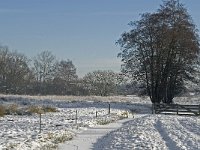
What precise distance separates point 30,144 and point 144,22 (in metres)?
42.0

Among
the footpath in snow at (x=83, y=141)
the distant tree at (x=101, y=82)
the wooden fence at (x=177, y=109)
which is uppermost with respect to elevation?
the distant tree at (x=101, y=82)

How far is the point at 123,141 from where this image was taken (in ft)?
65.8

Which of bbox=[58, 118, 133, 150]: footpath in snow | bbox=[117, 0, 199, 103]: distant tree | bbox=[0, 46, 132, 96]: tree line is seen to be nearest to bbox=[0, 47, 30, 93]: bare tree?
bbox=[0, 46, 132, 96]: tree line

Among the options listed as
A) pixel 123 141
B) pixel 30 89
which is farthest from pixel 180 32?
pixel 30 89

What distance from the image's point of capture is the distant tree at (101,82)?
122m

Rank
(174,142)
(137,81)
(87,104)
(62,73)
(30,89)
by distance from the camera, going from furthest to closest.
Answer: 1. (62,73)
2. (30,89)
3. (137,81)
4. (87,104)
5. (174,142)

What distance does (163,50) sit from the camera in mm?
58312

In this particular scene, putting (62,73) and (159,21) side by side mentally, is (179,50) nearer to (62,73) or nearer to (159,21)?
(159,21)

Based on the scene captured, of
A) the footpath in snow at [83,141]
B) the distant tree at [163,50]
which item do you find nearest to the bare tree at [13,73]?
the distant tree at [163,50]

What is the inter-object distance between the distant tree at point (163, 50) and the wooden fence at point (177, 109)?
10464 millimetres

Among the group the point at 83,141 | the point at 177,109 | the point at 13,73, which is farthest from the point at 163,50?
the point at 13,73

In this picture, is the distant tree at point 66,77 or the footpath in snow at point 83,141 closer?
the footpath in snow at point 83,141

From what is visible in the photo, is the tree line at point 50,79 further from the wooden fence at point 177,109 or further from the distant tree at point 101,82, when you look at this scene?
the wooden fence at point 177,109

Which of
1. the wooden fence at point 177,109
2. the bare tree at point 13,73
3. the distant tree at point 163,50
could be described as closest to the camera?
the wooden fence at point 177,109
